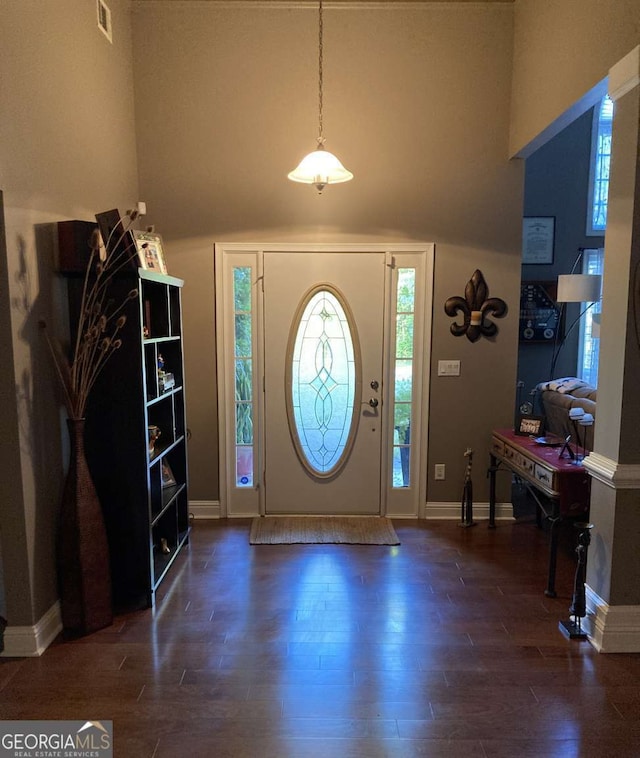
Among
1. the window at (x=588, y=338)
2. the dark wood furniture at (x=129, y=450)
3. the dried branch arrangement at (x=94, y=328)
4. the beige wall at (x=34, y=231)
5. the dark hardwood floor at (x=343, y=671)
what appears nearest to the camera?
the dark hardwood floor at (x=343, y=671)

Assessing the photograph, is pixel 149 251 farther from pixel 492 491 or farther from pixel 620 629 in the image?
pixel 620 629

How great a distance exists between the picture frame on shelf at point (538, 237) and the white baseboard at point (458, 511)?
2.86 m

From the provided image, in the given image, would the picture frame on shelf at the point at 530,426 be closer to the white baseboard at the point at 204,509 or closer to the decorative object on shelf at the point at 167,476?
the white baseboard at the point at 204,509

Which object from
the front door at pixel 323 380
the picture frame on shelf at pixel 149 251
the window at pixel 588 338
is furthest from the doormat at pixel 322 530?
the window at pixel 588 338

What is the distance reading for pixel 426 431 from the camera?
3947 mm

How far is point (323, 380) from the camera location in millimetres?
3928

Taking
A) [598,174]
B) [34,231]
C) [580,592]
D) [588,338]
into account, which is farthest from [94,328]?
[598,174]

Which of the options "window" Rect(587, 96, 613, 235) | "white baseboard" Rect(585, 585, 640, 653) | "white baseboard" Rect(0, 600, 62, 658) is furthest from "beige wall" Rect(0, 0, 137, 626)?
"window" Rect(587, 96, 613, 235)

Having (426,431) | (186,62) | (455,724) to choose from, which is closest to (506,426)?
(426,431)

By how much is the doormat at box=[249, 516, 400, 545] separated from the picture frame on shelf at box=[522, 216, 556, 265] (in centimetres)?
341

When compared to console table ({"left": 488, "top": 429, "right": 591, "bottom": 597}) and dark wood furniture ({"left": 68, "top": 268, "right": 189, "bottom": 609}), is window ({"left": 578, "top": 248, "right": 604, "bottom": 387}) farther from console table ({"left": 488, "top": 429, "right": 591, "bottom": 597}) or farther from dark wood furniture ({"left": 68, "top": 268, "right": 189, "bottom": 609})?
dark wood furniture ({"left": 68, "top": 268, "right": 189, "bottom": 609})

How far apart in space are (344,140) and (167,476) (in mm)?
2703

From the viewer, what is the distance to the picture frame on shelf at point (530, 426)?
3.54 meters

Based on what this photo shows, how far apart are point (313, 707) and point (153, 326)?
2259 millimetres
